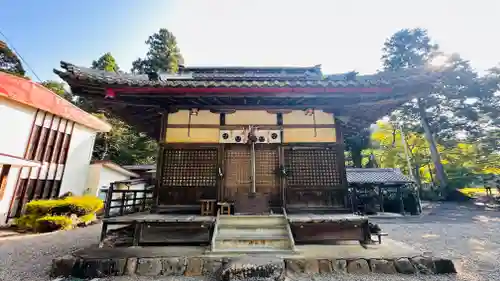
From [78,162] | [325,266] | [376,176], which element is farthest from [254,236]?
[376,176]

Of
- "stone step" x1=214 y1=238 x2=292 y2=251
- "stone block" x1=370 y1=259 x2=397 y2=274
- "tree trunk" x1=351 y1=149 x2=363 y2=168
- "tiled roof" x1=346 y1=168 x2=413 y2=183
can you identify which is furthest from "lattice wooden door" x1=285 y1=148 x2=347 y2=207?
"tree trunk" x1=351 y1=149 x2=363 y2=168

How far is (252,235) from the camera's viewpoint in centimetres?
500

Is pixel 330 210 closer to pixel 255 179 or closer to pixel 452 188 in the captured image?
pixel 255 179

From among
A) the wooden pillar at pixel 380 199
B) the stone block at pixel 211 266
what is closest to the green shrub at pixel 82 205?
the stone block at pixel 211 266

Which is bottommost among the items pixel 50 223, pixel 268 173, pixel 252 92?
pixel 50 223

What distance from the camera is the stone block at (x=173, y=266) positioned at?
4.14 meters

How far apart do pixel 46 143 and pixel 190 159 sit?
1190cm

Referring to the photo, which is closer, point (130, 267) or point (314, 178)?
point (130, 267)

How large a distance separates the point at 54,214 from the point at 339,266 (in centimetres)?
1322

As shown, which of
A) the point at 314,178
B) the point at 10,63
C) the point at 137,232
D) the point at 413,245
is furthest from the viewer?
the point at 10,63

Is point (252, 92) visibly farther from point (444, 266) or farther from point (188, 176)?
point (444, 266)

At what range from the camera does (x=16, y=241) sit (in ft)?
26.8

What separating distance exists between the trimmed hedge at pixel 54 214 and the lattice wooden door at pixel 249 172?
9695 millimetres

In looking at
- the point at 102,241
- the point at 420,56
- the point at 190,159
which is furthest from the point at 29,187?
the point at 420,56
